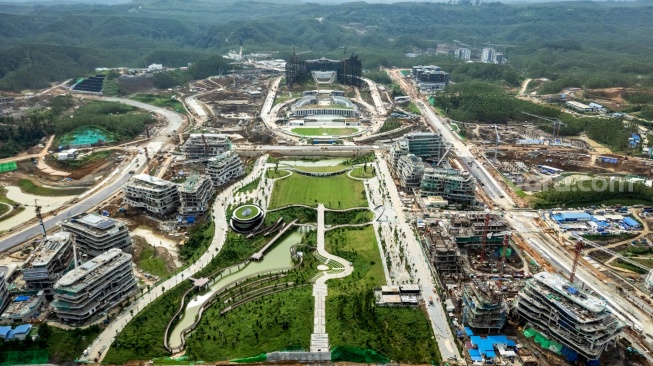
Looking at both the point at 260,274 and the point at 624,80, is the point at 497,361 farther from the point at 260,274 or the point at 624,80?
the point at 624,80

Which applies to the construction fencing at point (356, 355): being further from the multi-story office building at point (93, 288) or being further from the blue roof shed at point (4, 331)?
the blue roof shed at point (4, 331)

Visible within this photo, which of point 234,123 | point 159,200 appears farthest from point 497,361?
point 234,123

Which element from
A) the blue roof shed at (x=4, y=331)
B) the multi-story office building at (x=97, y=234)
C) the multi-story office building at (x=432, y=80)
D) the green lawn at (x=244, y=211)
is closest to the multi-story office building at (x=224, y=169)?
the green lawn at (x=244, y=211)

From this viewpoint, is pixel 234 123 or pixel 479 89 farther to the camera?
pixel 479 89

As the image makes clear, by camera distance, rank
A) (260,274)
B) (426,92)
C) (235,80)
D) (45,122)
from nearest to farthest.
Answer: (260,274)
(45,122)
(426,92)
(235,80)

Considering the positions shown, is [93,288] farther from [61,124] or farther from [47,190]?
[61,124]

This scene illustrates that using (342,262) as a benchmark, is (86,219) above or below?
above

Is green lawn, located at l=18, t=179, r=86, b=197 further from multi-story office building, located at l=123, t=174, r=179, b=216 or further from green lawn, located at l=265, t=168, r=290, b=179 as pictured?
green lawn, located at l=265, t=168, r=290, b=179
